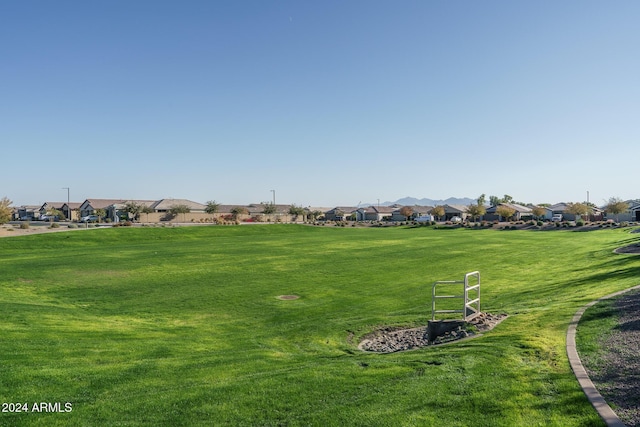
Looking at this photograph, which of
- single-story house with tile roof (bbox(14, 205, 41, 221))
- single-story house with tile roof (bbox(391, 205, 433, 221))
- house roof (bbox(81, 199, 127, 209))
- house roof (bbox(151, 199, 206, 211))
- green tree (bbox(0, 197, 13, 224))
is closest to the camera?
green tree (bbox(0, 197, 13, 224))

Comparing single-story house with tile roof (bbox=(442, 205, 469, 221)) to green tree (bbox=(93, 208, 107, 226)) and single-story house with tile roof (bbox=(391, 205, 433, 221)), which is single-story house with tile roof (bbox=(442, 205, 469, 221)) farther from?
green tree (bbox=(93, 208, 107, 226))

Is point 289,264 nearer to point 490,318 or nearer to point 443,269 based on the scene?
point 443,269

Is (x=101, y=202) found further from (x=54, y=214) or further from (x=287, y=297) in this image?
(x=287, y=297)

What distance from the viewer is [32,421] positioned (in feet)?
23.4

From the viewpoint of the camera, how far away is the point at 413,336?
51.3 ft

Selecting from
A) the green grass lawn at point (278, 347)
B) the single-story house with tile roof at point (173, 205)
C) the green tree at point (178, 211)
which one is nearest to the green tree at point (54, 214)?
the single-story house with tile roof at point (173, 205)

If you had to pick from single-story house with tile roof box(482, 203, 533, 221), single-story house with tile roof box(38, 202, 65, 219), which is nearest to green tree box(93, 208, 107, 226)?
single-story house with tile roof box(38, 202, 65, 219)

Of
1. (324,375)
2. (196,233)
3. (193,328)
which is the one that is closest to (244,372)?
A: (324,375)

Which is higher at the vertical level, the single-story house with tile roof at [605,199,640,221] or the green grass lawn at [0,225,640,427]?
the single-story house with tile roof at [605,199,640,221]

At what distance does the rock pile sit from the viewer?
13.9 metres

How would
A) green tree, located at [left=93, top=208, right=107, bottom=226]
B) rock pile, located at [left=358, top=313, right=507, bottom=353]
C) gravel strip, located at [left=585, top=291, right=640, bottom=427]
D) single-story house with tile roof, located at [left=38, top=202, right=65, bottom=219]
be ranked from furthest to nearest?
single-story house with tile roof, located at [left=38, top=202, right=65, bottom=219] → green tree, located at [left=93, top=208, right=107, bottom=226] → rock pile, located at [left=358, top=313, right=507, bottom=353] → gravel strip, located at [left=585, top=291, right=640, bottom=427]

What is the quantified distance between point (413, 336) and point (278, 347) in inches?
198

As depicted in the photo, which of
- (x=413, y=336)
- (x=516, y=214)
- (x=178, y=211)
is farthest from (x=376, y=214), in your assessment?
(x=413, y=336)

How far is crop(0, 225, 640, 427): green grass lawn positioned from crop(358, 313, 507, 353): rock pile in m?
0.58
